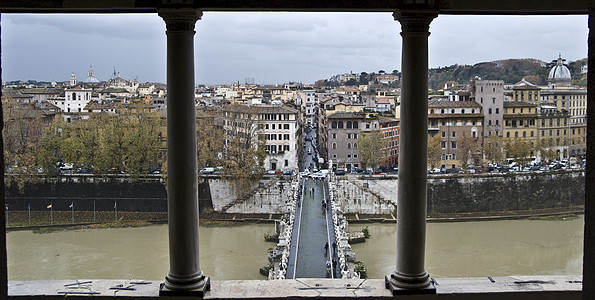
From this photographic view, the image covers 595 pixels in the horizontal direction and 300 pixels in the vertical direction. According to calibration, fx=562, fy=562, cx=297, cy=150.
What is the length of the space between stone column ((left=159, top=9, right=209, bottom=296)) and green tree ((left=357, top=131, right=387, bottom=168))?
1921cm

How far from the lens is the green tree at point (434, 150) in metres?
21.8

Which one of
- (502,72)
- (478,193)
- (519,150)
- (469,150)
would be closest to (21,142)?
(478,193)

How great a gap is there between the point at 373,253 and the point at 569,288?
11347 millimetres

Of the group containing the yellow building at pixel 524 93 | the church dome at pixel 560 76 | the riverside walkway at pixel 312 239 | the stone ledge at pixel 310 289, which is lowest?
the riverside walkway at pixel 312 239

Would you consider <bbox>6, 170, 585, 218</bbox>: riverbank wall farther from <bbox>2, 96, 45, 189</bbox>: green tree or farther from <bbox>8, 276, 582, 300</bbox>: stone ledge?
<bbox>8, 276, 582, 300</bbox>: stone ledge

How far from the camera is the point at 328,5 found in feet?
9.23

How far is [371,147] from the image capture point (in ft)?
71.8

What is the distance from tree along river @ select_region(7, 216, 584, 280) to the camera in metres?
12.7

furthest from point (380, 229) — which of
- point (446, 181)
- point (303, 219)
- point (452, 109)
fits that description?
point (452, 109)

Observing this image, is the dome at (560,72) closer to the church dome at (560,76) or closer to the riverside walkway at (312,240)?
the church dome at (560,76)

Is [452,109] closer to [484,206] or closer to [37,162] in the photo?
[484,206]

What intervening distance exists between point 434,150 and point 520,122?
→ 5532 millimetres

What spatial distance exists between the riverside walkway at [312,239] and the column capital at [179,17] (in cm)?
835

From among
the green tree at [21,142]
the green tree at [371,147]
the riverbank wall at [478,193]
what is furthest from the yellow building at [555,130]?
the green tree at [21,142]
